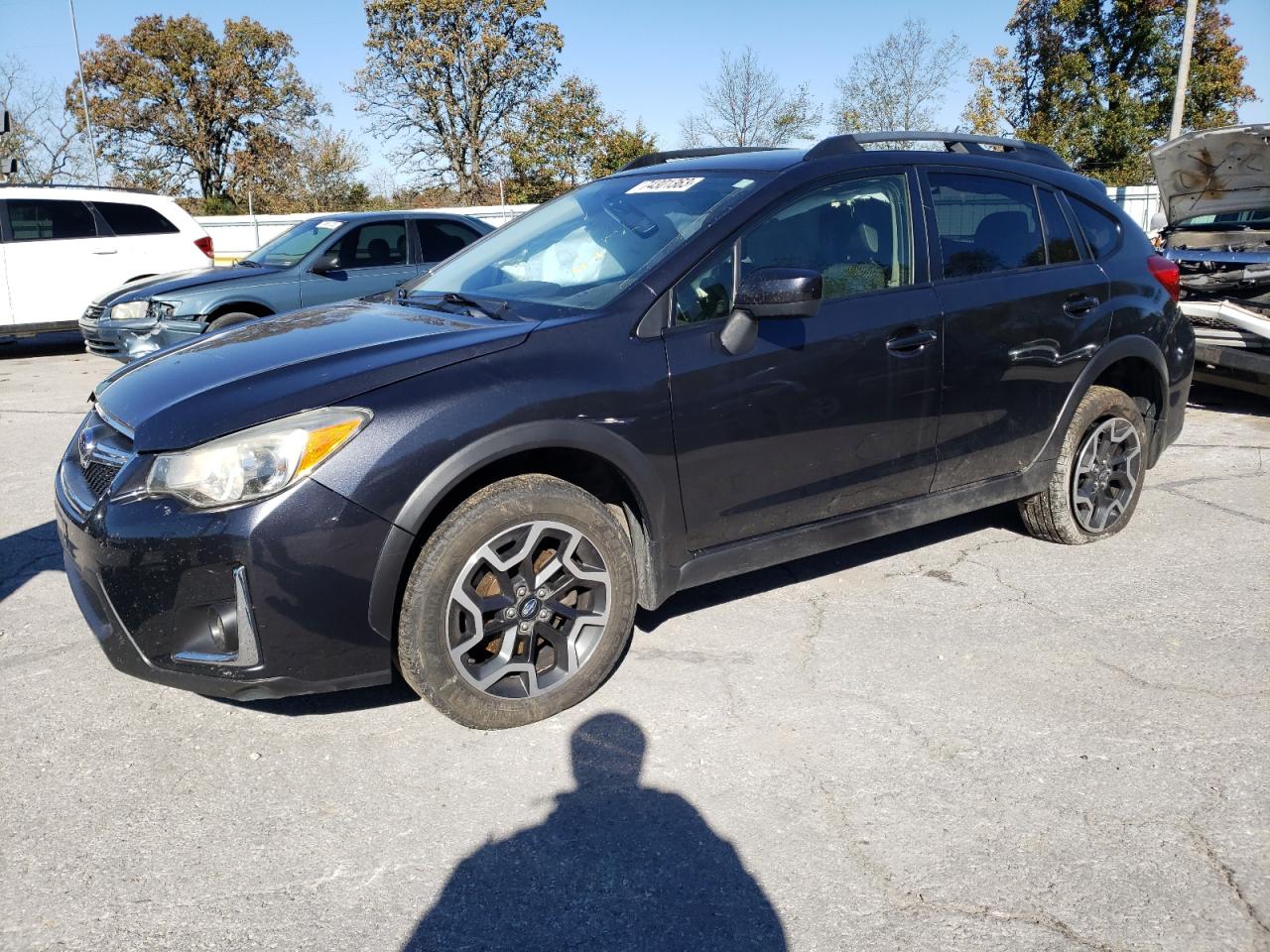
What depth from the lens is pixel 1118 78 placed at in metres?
33.0

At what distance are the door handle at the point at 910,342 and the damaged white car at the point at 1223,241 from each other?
186 inches

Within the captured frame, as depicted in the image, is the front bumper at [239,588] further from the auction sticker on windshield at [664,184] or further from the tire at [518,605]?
the auction sticker on windshield at [664,184]

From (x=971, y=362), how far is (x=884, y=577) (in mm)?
1064

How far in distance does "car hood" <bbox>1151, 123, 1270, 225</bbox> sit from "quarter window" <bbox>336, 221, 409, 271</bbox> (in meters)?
6.83

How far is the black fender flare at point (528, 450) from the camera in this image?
2.83 m

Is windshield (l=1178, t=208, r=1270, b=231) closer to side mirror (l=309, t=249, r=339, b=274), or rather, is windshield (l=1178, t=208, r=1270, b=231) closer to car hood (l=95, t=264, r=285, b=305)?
side mirror (l=309, t=249, r=339, b=274)

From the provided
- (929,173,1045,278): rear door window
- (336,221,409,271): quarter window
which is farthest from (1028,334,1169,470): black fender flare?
(336,221,409,271): quarter window

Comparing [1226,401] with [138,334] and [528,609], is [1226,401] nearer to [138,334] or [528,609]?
[528,609]

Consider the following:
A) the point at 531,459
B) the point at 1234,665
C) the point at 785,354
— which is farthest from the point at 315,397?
the point at 1234,665

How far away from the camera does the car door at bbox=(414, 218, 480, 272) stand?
30.7 ft

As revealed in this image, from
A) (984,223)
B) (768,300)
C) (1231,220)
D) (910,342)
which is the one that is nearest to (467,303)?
(768,300)

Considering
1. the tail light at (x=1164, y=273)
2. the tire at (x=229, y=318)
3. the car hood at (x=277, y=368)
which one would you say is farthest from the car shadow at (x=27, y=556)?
the tail light at (x=1164, y=273)

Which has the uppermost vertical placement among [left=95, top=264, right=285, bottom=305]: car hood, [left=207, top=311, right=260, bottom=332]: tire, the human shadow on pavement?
[left=95, top=264, right=285, bottom=305]: car hood

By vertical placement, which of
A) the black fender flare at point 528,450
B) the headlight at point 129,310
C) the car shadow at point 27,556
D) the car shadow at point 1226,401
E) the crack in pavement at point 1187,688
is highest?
the headlight at point 129,310
